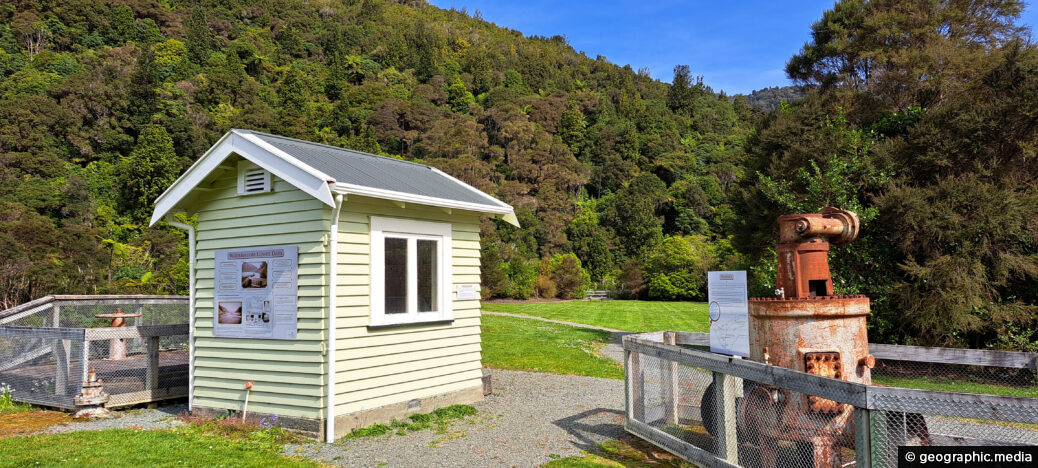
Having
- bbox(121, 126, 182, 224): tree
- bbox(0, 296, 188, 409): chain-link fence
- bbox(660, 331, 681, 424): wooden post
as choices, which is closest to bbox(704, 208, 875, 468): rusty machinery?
bbox(660, 331, 681, 424): wooden post

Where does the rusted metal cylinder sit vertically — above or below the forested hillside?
below

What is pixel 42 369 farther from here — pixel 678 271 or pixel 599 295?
pixel 678 271

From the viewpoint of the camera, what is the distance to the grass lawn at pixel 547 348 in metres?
13.2

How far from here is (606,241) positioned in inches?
2234

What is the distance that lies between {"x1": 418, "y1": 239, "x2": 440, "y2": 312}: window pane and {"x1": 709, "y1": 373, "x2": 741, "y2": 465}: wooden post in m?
4.44

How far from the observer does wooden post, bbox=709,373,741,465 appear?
5117 millimetres

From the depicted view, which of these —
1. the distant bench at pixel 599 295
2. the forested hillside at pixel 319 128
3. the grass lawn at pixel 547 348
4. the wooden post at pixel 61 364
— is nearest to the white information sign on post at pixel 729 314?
the grass lawn at pixel 547 348

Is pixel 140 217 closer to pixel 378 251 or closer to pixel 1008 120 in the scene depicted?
pixel 378 251

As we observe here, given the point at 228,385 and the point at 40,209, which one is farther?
the point at 40,209

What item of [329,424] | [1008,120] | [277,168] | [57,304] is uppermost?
[1008,120]

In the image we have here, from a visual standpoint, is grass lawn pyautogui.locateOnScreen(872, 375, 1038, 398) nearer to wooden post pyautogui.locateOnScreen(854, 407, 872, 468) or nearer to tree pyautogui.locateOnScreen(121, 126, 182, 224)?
wooden post pyautogui.locateOnScreen(854, 407, 872, 468)

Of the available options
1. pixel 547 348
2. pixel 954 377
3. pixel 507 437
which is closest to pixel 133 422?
pixel 507 437

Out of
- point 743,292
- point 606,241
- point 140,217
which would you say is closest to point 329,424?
point 743,292

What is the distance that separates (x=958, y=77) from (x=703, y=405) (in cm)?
1569
